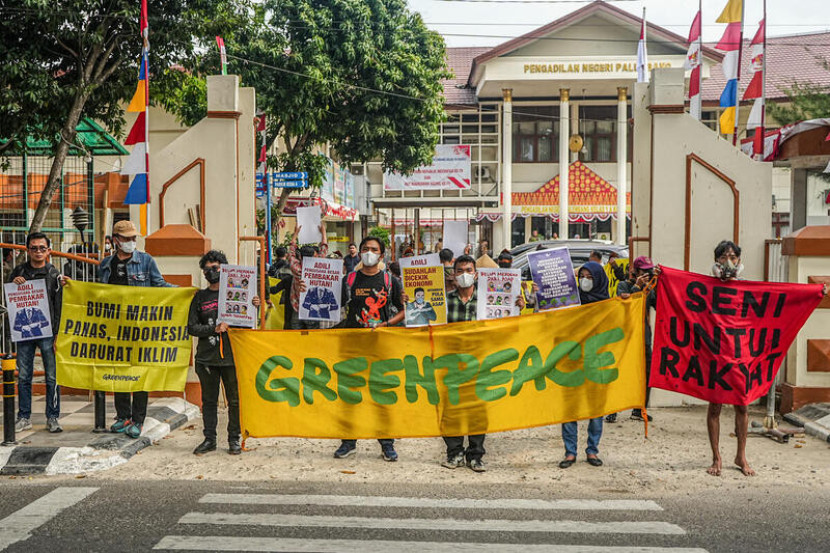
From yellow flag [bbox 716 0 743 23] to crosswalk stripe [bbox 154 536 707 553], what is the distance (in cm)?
1522

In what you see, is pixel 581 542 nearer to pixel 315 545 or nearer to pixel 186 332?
pixel 315 545

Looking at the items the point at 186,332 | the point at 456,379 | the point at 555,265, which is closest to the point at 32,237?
the point at 186,332

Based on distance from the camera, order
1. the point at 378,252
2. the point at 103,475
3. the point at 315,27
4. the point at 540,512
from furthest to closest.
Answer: the point at 315,27 < the point at 378,252 < the point at 103,475 < the point at 540,512

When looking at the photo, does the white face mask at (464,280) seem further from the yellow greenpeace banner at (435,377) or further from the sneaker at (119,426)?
the sneaker at (119,426)

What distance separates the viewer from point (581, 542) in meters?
5.20

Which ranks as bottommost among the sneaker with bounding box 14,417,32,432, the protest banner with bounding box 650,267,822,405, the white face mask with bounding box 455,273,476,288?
the sneaker with bounding box 14,417,32,432

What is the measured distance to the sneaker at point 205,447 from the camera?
7.68 metres

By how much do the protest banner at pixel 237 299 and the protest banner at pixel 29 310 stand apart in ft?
6.73

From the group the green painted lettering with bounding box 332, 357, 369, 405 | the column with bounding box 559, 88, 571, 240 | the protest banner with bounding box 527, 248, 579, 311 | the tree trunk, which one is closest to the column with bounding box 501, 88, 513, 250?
the column with bounding box 559, 88, 571, 240

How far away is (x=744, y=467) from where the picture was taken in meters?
7.00

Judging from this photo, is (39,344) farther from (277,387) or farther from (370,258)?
(370,258)

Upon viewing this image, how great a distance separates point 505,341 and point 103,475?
3730 mm

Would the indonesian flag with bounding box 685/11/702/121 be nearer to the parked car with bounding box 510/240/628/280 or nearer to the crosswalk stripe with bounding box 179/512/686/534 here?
the parked car with bounding box 510/240/628/280

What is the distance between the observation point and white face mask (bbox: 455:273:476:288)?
7.27m
